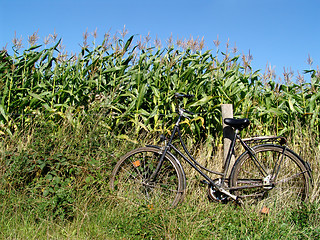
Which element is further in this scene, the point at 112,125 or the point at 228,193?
the point at 112,125

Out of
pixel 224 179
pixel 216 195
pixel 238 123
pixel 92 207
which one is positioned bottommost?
pixel 92 207

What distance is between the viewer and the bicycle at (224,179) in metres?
3.62

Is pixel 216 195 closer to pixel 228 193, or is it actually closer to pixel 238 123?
pixel 228 193

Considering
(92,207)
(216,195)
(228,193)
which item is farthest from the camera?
(216,195)

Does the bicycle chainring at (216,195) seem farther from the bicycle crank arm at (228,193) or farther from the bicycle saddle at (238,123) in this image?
the bicycle saddle at (238,123)

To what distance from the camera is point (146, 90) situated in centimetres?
452

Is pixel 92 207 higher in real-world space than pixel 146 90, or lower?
lower

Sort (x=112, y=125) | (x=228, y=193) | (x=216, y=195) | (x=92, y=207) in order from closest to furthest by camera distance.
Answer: (x=92, y=207) < (x=228, y=193) < (x=216, y=195) < (x=112, y=125)

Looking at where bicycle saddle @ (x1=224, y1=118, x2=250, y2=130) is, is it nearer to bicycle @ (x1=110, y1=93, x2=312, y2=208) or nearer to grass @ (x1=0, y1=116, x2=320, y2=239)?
bicycle @ (x1=110, y1=93, x2=312, y2=208)

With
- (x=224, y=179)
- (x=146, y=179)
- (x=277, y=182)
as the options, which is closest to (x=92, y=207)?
(x=146, y=179)

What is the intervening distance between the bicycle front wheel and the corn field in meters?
0.60

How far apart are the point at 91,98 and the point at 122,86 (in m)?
0.56

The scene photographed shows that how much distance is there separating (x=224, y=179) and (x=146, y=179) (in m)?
0.97

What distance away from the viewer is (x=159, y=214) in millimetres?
2955
